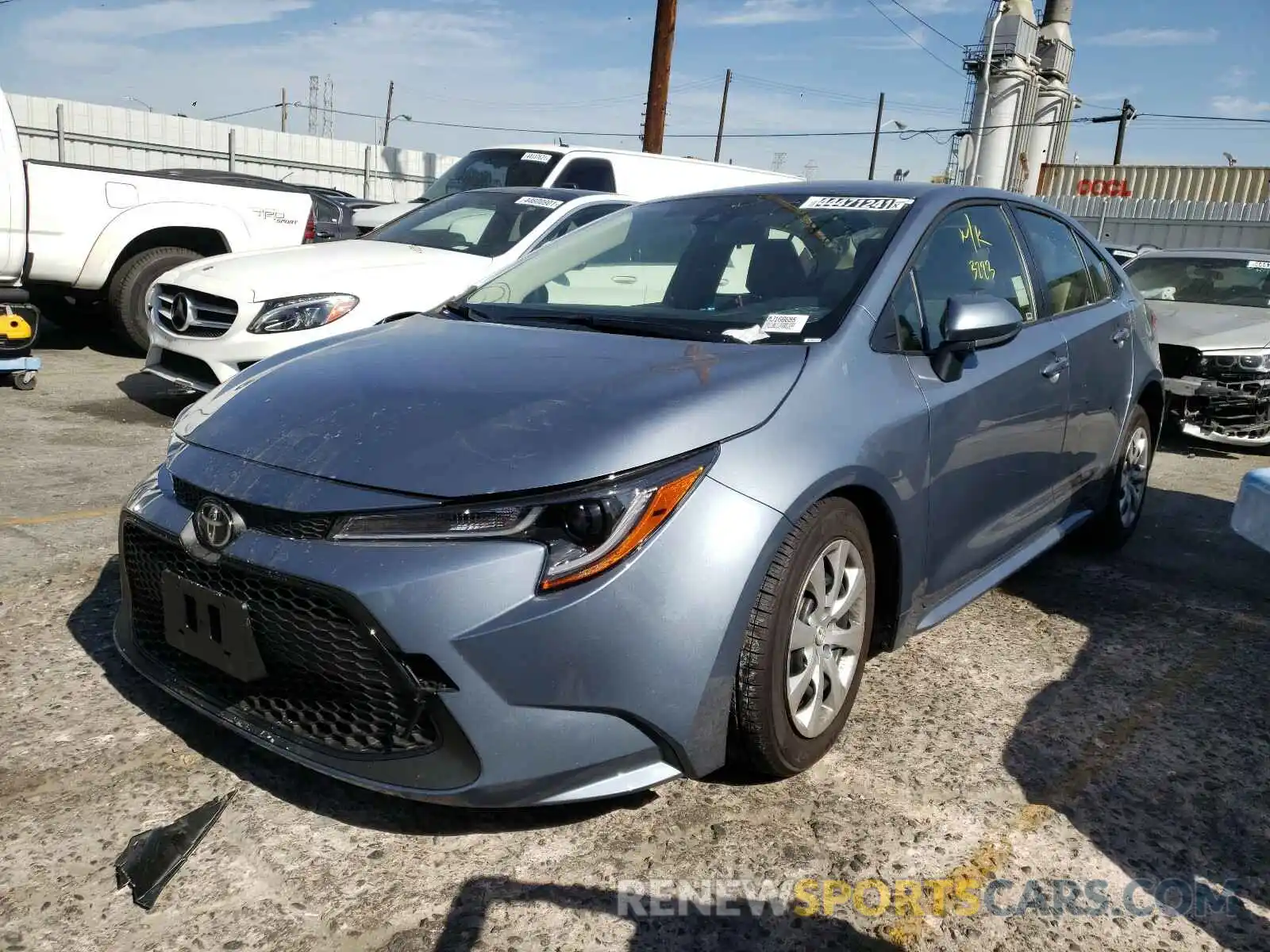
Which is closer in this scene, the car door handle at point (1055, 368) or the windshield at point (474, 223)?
the car door handle at point (1055, 368)

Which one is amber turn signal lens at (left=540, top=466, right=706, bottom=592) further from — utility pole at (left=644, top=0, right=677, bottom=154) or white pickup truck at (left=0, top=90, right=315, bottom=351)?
utility pole at (left=644, top=0, right=677, bottom=154)

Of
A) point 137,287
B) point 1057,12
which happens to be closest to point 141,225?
point 137,287

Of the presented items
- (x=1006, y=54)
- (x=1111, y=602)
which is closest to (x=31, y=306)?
(x=1111, y=602)

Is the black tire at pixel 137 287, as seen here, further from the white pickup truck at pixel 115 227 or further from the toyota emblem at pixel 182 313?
the toyota emblem at pixel 182 313

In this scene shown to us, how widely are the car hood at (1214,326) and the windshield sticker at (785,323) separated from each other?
517 cm

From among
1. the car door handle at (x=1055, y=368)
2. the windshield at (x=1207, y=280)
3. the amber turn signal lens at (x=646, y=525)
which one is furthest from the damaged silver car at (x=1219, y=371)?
the amber turn signal lens at (x=646, y=525)

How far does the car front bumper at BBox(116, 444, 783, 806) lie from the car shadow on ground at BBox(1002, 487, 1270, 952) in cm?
101

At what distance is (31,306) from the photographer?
6.89 metres

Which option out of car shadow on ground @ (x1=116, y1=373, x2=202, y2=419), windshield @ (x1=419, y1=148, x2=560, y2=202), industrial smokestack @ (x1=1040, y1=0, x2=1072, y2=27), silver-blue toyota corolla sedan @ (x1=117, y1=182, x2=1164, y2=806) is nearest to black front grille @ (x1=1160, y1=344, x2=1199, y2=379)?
silver-blue toyota corolla sedan @ (x1=117, y1=182, x2=1164, y2=806)

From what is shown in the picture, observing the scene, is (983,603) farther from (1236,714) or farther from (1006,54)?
(1006,54)

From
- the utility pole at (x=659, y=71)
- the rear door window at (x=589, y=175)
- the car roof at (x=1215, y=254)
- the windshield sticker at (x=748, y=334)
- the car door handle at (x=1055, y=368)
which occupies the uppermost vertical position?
the utility pole at (x=659, y=71)

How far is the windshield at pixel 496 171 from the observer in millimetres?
10211

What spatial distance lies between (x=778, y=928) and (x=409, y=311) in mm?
4853

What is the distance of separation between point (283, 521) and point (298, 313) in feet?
13.3
